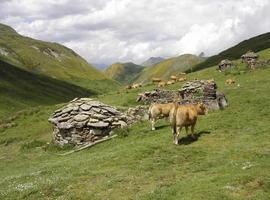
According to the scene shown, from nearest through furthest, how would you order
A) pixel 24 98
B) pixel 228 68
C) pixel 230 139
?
pixel 230 139 < pixel 228 68 < pixel 24 98

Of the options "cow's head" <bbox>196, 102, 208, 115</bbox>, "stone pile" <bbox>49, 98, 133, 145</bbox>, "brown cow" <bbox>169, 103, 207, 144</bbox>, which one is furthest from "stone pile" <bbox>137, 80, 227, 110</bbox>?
"brown cow" <bbox>169, 103, 207, 144</bbox>

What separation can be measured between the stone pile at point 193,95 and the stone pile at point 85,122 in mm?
6649

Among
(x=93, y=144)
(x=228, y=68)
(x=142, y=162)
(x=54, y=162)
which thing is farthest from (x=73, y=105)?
(x=228, y=68)

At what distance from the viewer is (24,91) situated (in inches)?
6043

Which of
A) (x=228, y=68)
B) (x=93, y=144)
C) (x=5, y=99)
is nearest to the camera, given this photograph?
(x=93, y=144)

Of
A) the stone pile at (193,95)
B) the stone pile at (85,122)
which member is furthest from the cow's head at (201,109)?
the stone pile at (85,122)

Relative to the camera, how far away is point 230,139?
31.9 meters

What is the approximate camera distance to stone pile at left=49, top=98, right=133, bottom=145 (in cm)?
4209

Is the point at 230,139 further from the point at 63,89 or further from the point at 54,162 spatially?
the point at 63,89

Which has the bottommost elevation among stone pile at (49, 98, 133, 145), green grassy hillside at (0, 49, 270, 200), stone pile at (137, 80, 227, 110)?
green grassy hillside at (0, 49, 270, 200)

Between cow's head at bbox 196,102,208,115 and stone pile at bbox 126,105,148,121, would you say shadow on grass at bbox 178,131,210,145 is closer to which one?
cow's head at bbox 196,102,208,115

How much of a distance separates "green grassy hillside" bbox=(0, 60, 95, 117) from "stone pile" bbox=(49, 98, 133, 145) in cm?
7602

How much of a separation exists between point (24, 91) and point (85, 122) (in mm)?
115650

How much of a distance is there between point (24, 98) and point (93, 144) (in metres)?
109
